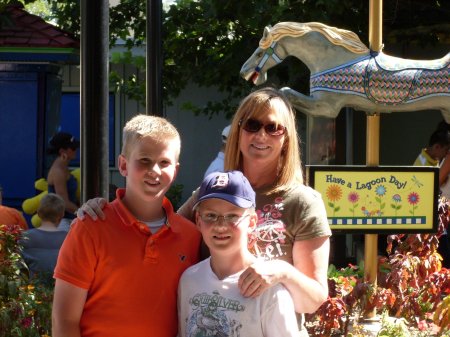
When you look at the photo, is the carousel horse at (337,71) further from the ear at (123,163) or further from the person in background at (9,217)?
the ear at (123,163)

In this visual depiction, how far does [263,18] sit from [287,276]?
688 centimetres

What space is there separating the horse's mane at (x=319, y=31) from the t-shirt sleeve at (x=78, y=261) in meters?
3.29

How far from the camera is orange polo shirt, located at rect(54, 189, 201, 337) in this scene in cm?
270

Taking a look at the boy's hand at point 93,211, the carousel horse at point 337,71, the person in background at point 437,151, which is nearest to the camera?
the boy's hand at point 93,211

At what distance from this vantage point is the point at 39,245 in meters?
6.82

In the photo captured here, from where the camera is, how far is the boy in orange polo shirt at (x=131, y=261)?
8.84ft

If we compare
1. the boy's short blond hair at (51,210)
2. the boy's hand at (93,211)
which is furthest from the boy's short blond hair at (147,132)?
the boy's short blond hair at (51,210)

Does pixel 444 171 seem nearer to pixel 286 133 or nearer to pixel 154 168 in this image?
pixel 286 133

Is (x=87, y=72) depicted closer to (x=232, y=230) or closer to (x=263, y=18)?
(x=232, y=230)

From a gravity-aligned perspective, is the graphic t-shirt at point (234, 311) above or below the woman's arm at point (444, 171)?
below

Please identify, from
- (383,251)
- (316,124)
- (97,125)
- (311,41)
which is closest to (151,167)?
(97,125)

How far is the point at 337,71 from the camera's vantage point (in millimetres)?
5738

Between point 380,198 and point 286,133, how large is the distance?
2.64 m

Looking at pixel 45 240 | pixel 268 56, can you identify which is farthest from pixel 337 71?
pixel 45 240
